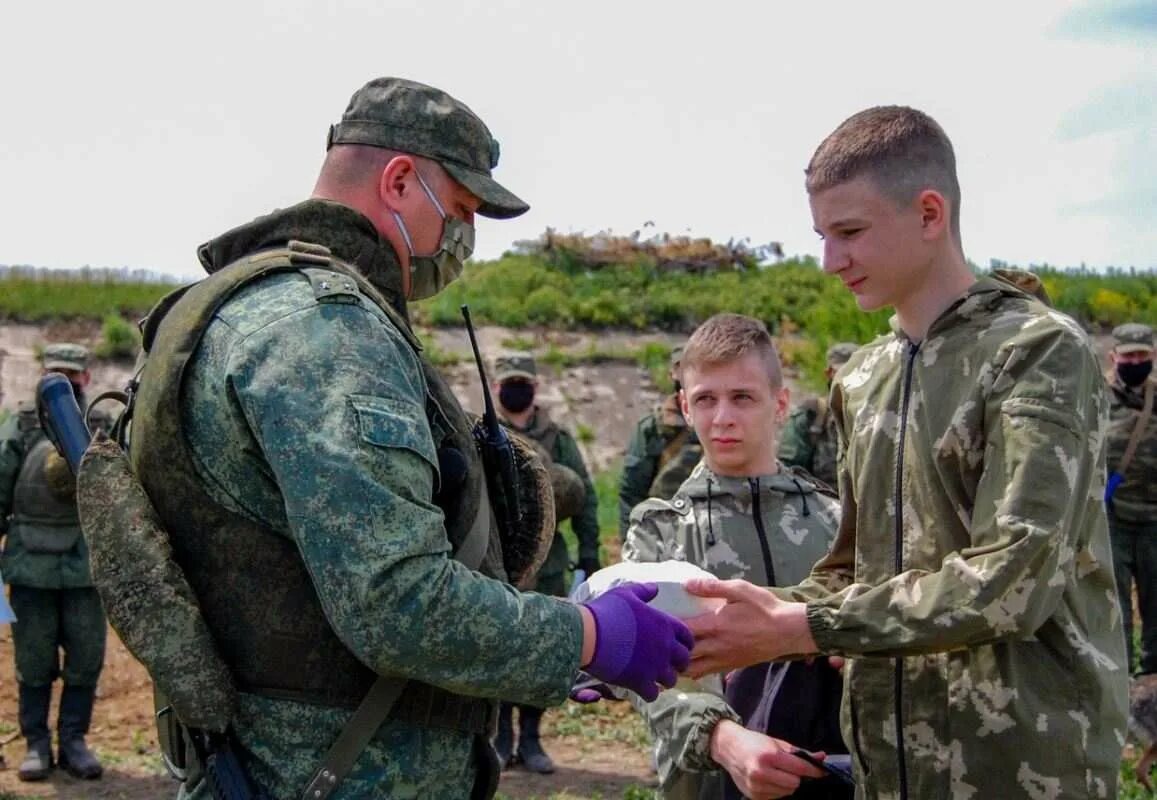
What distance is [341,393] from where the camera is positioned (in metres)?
2.44

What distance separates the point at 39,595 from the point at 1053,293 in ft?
49.5

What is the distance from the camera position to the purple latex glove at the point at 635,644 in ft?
8.73

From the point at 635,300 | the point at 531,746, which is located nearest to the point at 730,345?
the point at 531,746

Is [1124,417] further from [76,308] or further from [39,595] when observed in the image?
[76,308]

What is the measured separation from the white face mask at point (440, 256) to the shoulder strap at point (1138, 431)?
823 cm

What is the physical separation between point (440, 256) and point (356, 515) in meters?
0.84

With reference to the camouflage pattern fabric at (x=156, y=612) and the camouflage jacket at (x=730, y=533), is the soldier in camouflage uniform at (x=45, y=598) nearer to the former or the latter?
the camouflage jacket at (x=730, y=533)

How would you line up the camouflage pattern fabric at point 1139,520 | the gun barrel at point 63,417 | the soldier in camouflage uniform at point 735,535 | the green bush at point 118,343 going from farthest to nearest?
the green bush at point 118,343 → the camouflage pattern fabric at point 1139,520 → the soldier in camouflage uniform at point 735,535 → the gun barrel at point 63,417

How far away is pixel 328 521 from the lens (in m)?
2.39

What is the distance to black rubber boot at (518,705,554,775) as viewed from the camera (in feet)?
28.5

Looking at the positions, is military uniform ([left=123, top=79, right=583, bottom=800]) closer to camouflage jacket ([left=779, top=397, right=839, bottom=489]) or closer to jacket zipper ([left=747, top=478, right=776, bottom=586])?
jacket zipper ([left=747, top=478, right=776, bottom=586])

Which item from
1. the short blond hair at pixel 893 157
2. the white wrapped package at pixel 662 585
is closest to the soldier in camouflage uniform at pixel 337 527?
the white wrapped package at pixel 662 585

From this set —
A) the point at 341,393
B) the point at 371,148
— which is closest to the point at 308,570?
the point at 341,393

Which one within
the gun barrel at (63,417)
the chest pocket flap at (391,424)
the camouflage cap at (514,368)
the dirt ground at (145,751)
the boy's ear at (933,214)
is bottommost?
the dirt ground at (145,751)
